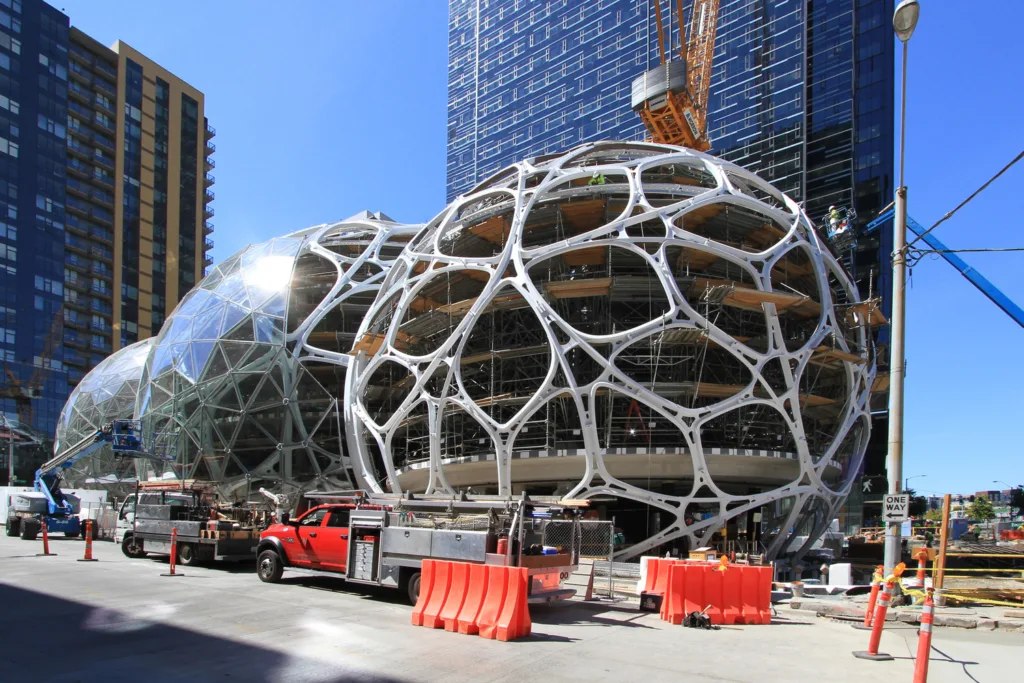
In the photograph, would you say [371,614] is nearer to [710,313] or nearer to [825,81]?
[710,313]

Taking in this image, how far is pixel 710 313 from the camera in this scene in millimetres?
27391

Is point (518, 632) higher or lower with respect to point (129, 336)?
lower

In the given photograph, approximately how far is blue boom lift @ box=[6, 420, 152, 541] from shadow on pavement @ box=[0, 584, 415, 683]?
20497mm

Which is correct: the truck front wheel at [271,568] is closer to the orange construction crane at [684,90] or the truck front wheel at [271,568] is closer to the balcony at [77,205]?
the orange construction crane at [684,90]

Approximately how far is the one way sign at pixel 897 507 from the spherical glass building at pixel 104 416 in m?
44.7

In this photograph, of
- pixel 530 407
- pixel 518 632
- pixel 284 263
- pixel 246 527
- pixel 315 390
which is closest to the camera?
pixel 518 632

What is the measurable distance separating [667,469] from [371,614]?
540 inches

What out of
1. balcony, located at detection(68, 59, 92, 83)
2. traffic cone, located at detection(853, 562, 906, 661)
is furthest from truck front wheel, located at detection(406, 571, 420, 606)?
balcony, located at detection(68, 59, 92, 83)

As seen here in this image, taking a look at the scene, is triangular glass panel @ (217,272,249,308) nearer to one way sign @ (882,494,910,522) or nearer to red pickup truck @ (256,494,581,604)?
red pickup truck @ (256,494,581,604)

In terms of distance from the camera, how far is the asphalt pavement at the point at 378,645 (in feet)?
29.9

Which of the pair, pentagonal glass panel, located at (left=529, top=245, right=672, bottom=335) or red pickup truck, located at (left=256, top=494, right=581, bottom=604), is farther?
pentagonal glass panel, located at (left=529, top=245, right=672, bottom=335)

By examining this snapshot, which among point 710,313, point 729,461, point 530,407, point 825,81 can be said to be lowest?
point 729,461

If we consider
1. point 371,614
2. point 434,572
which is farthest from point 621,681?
point 371,614

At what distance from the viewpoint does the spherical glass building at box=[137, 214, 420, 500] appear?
34.8m
